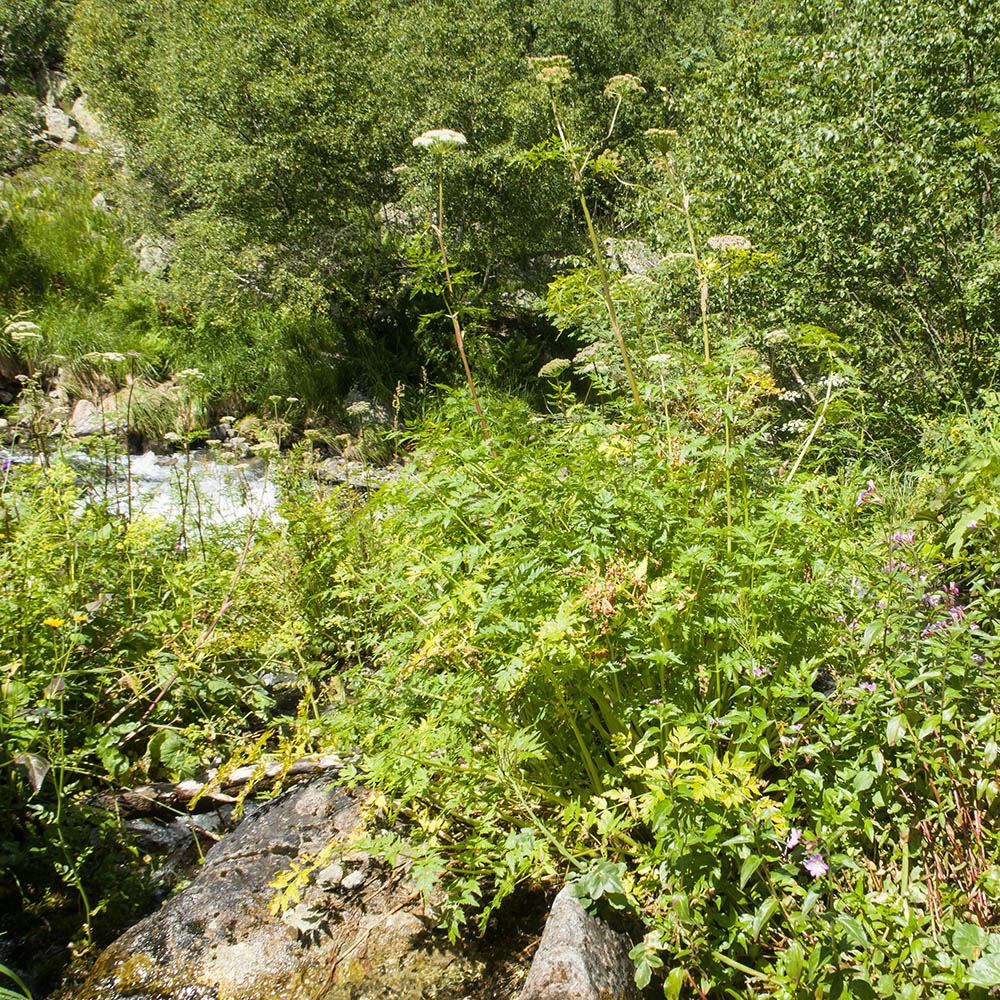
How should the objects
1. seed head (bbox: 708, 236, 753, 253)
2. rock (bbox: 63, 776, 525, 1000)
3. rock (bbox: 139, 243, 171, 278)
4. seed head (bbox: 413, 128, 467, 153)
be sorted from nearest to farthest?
rock (bbox: 63, 776, 525, 1000) < seed head (bbox: 708, 236, 753, 253) < seed head (bbox: 413, 128, 467, 153) < rock (bbox: 139, 243, 171, 278)

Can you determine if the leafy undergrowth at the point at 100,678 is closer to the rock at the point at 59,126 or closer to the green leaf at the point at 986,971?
the green leaf at the point at 986,971

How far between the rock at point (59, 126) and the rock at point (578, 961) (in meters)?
22.5

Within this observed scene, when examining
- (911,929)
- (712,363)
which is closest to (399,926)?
(911,929)

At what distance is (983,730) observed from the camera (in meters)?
1.53

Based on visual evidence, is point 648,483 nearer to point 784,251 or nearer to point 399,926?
point 399,926

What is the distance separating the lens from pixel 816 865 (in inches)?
62.2

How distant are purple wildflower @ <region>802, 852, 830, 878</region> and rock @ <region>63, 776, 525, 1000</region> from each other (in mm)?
897

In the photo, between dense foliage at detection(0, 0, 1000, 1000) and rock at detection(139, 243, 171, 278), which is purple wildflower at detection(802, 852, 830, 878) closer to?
dense foliage at detection(0, 0, 1000, 1000)

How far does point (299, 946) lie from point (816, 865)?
4.95 ft

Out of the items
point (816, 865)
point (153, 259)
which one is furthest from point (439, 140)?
point (153, 259)

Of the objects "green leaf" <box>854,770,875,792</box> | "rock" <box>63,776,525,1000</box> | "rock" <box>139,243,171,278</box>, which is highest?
"rock" <box>139,243,171,278</box>

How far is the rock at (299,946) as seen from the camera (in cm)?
203

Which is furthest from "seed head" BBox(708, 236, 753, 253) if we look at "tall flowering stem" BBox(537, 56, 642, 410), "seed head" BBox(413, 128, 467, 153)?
"seed head" BBox(413, 128, 467, 153)

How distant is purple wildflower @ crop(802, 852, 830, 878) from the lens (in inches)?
61.2
